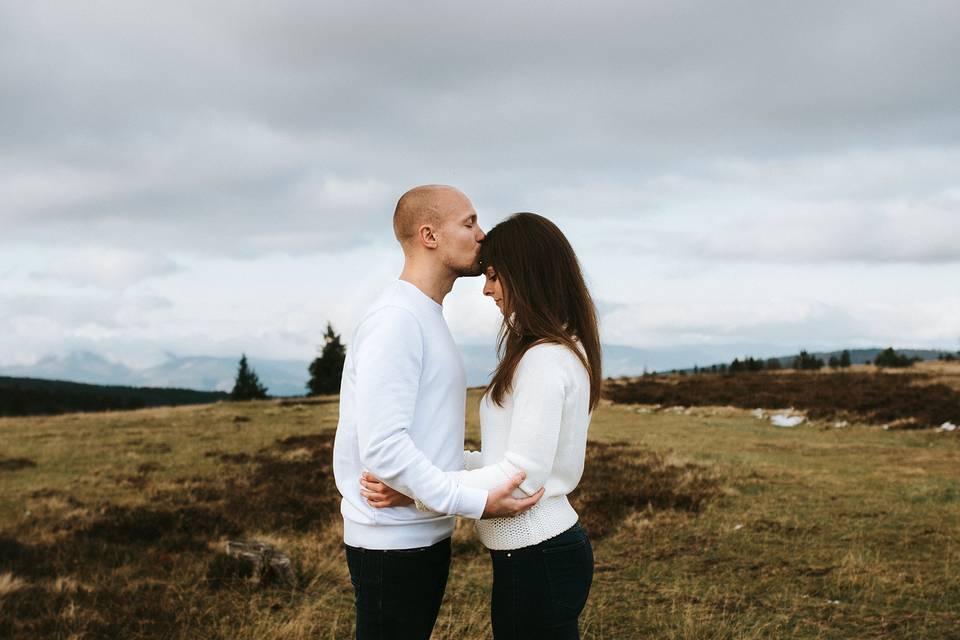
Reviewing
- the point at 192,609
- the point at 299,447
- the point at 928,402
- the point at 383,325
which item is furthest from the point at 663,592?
the point at 928,402

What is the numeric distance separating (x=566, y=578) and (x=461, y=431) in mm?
717

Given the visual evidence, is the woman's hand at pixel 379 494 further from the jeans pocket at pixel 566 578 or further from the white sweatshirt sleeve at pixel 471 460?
the jeans pocket at pixel 566 578

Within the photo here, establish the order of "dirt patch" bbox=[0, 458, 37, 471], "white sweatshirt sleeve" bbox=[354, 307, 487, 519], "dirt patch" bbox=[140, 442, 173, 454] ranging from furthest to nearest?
1. "dirt patch" bbox=[140, 442, 173, 454]
2. "dirt patch" bbox=[0, 458, 37, 471]
3. "white sweatshirt sleeve" bbox=[354, 307, 487, 519]

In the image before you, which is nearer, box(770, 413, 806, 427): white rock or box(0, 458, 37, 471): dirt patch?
box(0, 458, 37, 471): dirt patch

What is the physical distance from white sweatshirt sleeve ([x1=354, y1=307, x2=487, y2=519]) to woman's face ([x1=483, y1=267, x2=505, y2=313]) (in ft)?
1.61

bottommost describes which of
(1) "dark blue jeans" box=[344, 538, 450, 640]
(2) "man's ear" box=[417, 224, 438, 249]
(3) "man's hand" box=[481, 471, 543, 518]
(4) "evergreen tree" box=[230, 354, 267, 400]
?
(4) "evergreen tree" box=[230, 354, 267, 400]

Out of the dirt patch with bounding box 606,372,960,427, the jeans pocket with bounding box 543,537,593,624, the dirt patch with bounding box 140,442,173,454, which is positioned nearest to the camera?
the jeans pocket with bounding box 543,537,593,624

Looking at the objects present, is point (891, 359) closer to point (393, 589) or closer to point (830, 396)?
point (830, 396)

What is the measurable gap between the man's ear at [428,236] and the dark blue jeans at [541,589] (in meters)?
1.30

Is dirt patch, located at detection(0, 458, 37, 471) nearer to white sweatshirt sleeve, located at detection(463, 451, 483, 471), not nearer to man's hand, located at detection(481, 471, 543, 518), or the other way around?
white sweatshirt sleeve, located at detection(463, 451, 483, 471)

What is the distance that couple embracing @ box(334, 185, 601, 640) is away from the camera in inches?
108

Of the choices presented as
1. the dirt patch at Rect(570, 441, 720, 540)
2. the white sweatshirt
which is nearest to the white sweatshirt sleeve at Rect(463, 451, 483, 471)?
the white sweatshirt

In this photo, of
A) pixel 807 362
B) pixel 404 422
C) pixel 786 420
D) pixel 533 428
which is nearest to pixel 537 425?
pixel 533 428

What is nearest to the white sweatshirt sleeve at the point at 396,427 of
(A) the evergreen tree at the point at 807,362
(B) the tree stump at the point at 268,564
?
(B) the tree stump at the point at 268,564
